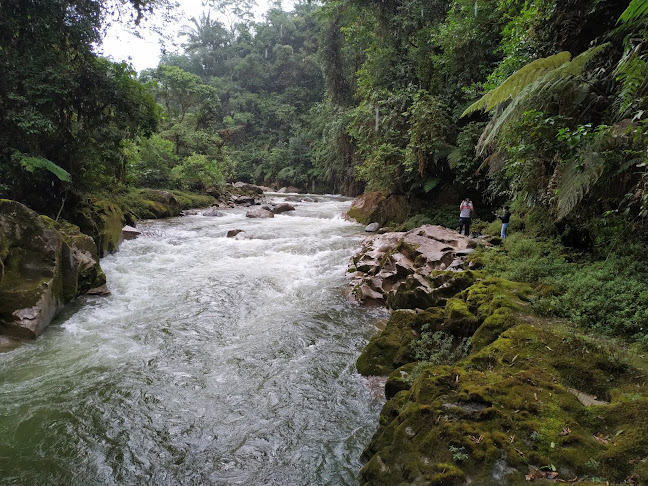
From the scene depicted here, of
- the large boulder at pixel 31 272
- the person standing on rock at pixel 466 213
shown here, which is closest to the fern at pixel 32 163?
the large boulder at pixel 31 272

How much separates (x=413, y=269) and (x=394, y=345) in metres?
3.22

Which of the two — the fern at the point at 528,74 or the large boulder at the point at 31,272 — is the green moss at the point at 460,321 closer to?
the fern at the point at 528,74

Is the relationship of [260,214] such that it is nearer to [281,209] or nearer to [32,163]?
[281,209]

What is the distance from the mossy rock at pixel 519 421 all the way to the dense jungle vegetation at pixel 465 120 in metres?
1.05

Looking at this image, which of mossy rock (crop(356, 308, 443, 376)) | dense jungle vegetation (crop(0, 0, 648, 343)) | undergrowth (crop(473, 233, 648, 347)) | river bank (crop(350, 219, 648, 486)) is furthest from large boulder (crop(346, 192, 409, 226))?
river bank (crop(350, 219, 648, 486))

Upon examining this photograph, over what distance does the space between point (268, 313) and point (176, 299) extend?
6.62ft

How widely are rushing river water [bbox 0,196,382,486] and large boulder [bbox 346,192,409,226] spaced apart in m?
7.43

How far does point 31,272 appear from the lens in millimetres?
6594

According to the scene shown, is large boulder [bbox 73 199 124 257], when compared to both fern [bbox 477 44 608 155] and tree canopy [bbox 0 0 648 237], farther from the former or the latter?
fern [bbox 477 44 608 155]

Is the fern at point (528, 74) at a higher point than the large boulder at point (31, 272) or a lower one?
higher

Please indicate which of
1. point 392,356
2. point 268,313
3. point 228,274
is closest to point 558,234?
point 392,356

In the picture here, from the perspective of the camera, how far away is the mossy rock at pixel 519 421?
7.83ft

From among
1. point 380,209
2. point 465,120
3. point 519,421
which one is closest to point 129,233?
point 380,209

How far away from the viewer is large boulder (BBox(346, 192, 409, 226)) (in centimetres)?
1538
